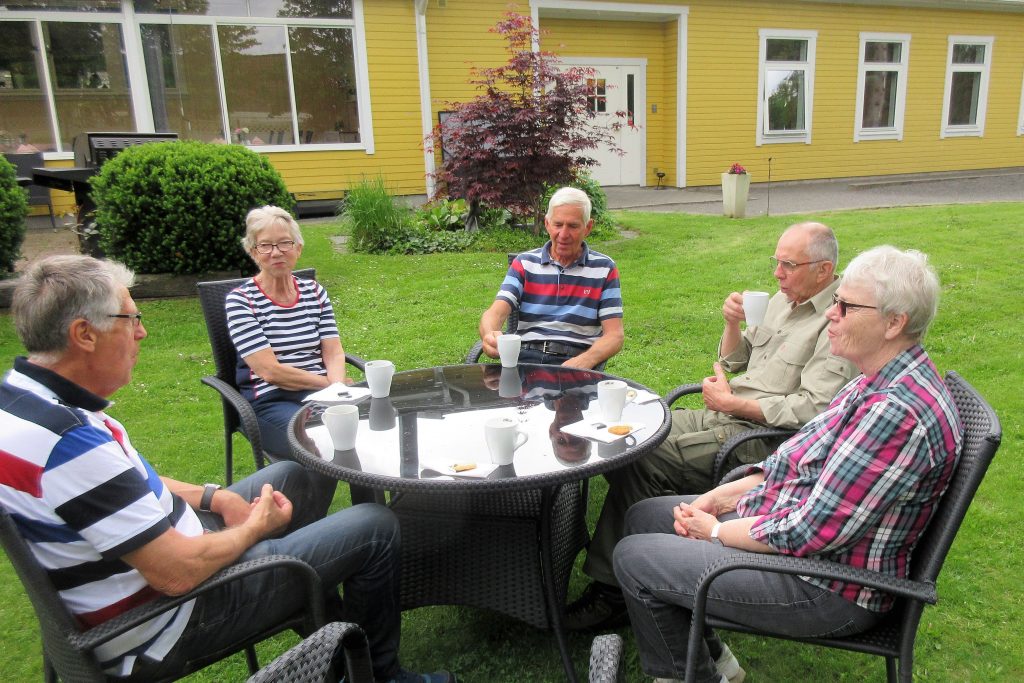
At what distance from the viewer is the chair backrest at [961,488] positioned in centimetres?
150

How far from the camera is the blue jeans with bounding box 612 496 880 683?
1.70 meters

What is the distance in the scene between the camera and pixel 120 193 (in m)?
6.08

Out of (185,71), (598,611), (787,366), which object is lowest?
(598,611)

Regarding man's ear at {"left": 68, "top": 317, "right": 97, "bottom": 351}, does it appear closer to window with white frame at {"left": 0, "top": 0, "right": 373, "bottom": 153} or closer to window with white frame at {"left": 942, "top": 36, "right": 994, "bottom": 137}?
window with white frame at {"left": 0, "top": 0, "right": 373, "bottom": 153}

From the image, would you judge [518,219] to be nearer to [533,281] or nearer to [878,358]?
[533,281]

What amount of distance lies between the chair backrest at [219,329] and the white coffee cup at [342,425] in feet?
4.18

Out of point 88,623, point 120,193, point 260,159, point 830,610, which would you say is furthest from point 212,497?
point 260,159

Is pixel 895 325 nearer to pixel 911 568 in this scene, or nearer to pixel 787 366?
pixel 911 568

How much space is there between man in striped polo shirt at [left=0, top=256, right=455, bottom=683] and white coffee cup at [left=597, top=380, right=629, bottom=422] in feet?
2.73

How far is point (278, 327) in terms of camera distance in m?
3.13

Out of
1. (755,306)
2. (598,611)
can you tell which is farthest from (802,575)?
(755,306)

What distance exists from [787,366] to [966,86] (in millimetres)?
18124

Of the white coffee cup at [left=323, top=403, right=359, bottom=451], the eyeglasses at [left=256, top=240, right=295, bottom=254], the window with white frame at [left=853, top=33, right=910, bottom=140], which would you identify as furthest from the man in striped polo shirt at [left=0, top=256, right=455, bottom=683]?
the window with white frame at [left=853, top=33, right=910, bottom=140]

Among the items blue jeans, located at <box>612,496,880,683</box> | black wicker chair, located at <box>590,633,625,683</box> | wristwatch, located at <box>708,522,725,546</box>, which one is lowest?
blue jeans, located at <box>612,496,880,683</box>
